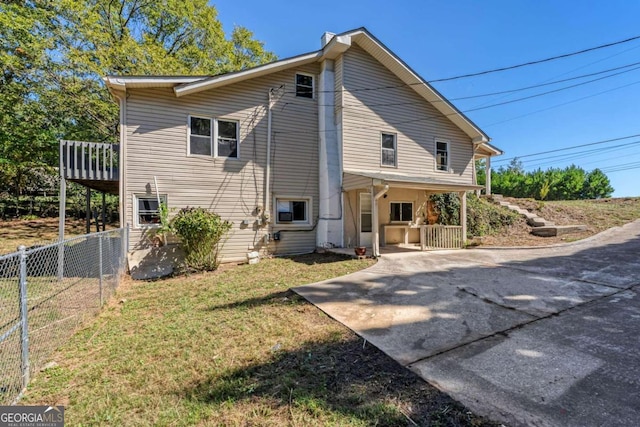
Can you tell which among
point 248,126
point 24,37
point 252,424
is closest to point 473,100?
point 248,126

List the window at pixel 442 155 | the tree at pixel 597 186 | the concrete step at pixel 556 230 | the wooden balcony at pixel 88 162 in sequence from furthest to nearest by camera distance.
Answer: the tree at pixel 597 186, the window at pixel 442 155, the concrete step at pixel 556 230, the wooden balcony at pixel 88 162

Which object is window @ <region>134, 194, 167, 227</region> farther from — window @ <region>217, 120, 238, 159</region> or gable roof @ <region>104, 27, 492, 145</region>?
gable roof @ <region>104, 27, 492, 145</region>

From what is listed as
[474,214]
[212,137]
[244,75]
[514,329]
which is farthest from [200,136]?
[474,214]

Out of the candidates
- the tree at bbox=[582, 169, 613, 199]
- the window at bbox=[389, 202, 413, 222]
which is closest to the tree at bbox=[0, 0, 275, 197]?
the window at bbox=[389, 202, 413, 222]

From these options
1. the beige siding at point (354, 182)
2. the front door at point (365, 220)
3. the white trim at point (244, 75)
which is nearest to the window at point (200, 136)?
the white trim at point (244, 75)

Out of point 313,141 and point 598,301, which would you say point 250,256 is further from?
point 598,301

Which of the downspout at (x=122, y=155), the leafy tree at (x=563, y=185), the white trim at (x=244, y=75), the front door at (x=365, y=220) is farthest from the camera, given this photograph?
the leafy tree at (x=563, y=185)

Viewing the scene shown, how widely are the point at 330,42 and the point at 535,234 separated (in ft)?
37.8

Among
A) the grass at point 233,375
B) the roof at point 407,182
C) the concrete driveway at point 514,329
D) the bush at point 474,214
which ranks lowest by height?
the grass at point 233,375

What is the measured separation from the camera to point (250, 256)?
9.36 meters

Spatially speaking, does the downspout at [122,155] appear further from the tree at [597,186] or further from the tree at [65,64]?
the tree at [597,186]

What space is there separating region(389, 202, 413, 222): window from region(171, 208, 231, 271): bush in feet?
22.2

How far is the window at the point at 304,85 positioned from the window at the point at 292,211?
13.0 feet

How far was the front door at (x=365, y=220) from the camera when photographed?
1097 cm
